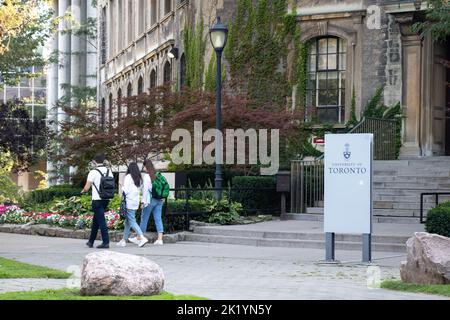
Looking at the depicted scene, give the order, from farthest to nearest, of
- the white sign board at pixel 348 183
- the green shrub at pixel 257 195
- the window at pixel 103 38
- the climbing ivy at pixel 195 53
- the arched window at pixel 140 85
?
the window at pixel 103 38 → the arched window at pixel 140 85 → the climbing ivy at pixel 195 53 → the green shrub at pixel 257 195 → the white sign board at pixel 348 183

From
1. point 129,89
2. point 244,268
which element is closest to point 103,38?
point 129,89

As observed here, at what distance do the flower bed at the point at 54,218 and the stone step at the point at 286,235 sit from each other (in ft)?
6.31

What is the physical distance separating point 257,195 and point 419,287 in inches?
526

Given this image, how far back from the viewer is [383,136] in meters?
29.6

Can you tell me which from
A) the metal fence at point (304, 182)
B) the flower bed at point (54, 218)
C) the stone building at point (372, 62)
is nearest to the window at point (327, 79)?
the stone building at point (372, 62)

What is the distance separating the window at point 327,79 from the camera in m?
31.8

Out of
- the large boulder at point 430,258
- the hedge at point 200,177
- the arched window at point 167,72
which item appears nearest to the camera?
the large boulder at point 430,258

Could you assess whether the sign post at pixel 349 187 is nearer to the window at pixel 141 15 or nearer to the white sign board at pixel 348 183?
the white sign board at pixel 348 183

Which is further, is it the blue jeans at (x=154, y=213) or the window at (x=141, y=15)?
the window at (x=141, y=15)

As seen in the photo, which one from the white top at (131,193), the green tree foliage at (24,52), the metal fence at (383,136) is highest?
the green tree foliage at (24,52)

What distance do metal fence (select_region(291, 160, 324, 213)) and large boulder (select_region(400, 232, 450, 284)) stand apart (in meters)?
12.7

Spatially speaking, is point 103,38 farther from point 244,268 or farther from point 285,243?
point 244,268

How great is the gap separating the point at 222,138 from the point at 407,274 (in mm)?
13861

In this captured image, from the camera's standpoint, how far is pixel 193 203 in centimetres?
2384
